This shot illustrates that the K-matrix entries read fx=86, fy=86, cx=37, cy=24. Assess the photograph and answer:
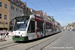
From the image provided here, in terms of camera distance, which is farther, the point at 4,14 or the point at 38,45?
the point at 4,14

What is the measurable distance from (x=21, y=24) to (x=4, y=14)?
25.1 metres

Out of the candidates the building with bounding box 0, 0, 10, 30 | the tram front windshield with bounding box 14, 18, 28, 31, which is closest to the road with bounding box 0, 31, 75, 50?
the tram front windshield with bounding box 14, 18, 28, 31

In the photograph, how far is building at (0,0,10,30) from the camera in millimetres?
31163

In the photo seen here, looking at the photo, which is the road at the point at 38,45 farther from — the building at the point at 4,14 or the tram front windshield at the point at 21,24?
the building at the point at 4,14

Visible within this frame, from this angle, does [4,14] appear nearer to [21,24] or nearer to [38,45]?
[21,24]

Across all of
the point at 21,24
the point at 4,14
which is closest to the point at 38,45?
the point at 21,24

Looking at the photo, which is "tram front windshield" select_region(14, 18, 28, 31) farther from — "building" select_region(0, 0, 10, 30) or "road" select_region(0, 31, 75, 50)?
"building" select_region(0, 0, 10, 30)

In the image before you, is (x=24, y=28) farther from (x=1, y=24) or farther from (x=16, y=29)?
(x=1, y=24)

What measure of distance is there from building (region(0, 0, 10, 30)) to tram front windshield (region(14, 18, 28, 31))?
75.7 feet

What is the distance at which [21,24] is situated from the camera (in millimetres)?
9773

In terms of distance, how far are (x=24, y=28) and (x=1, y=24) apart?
24245 mm

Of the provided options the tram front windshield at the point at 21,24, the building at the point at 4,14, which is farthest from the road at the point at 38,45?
the building at the point at 4,14

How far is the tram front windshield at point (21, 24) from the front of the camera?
9523mm

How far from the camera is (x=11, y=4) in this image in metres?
Result: 34.8
